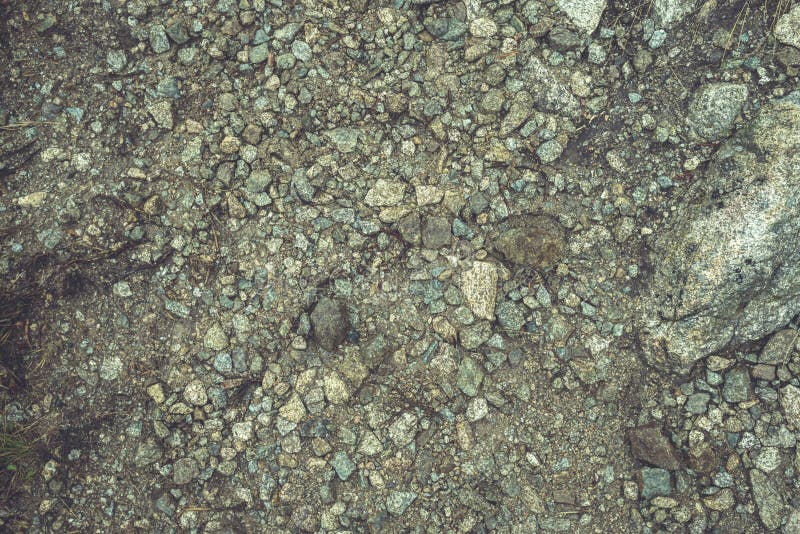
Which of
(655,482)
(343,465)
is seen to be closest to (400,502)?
(343,465)

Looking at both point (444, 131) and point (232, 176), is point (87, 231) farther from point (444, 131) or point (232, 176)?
point (444, 131)

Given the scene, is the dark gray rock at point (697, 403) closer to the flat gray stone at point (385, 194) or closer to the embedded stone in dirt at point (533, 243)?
the embedded stone in dirt at point (533, 243)

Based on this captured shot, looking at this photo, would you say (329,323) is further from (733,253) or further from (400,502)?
(733,253)

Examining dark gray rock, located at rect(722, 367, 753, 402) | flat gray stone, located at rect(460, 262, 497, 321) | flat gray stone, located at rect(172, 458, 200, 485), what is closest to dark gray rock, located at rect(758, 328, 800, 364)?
dark gray rock, located at rect(722, 367, 753, 402)

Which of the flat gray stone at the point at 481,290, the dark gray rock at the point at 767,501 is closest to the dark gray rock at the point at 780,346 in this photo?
the dark gray rock at the point at 767,501

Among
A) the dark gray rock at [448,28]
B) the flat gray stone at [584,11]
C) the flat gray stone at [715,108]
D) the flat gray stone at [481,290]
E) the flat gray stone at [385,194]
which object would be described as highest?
the flat gray stone at [584,11]

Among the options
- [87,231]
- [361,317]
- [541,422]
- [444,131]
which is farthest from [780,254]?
[87,231]
